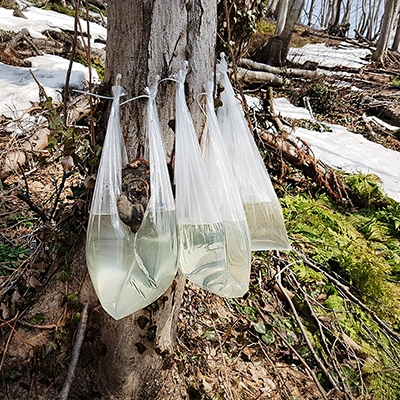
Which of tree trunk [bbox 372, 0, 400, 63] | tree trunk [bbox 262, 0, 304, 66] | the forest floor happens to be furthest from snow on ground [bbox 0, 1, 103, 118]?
tree trunk [bbox 372, 0, 400, 63]

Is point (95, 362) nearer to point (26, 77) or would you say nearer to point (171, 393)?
point (171, 393)

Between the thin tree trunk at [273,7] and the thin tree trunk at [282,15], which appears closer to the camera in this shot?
the thin tree trunk at [282,15]

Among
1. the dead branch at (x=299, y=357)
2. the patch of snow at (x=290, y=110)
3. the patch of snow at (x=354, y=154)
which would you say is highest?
the patch of snow at (x=290, y=110)

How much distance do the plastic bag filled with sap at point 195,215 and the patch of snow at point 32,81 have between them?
10.1ft

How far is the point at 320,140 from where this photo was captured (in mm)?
5180

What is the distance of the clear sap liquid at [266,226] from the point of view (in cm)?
129

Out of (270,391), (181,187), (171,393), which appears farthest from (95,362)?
(270,391)

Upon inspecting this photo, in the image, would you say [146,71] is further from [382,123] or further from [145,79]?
[382,123]

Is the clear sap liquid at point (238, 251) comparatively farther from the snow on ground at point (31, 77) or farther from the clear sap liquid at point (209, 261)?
the snow on ground at point (31, 77)

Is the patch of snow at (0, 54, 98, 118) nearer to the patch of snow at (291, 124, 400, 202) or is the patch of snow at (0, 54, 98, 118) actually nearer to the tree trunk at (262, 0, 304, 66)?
the patch of snow at (291, 124, 400, 202)

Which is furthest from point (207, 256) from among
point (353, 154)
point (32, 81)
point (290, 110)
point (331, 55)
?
point (331, 55)

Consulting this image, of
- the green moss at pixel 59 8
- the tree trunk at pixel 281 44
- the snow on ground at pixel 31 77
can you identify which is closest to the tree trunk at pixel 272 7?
the tree trunk at pixel 281 44

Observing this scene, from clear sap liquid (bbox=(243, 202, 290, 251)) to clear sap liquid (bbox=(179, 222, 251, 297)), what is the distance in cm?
25

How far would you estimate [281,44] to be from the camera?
316 inches
